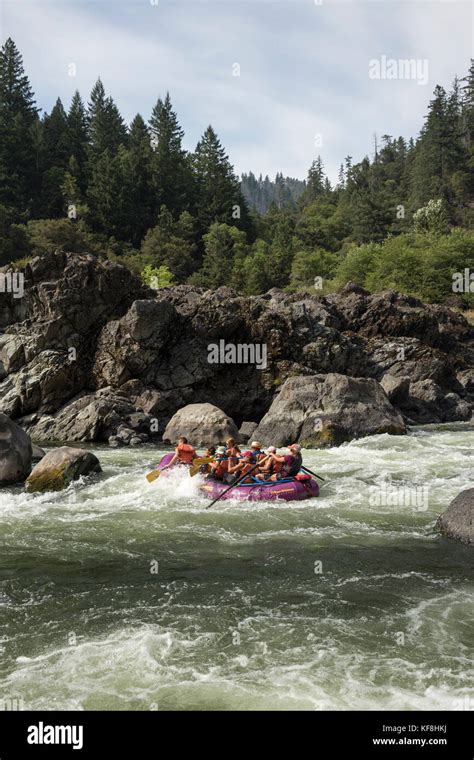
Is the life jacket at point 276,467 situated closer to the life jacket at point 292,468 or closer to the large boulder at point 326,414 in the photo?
the life jacket at point 292,468

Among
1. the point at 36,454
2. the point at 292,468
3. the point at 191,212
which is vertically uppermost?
the point at 191,212

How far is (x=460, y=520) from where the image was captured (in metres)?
11.0

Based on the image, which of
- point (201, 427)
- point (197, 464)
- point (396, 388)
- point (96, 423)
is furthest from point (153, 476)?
point (396, 388)

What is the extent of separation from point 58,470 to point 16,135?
2171 inches

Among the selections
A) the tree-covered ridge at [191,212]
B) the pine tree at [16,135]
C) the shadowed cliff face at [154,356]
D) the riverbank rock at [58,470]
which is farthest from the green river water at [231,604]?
the pine tree at [16,135]

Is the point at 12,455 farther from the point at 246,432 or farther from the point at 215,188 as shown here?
the point at 215,188

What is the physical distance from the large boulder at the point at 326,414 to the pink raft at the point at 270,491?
21.7 feet

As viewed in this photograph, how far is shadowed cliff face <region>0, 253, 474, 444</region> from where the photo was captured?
82.4 ft

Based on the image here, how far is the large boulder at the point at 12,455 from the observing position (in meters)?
15.0

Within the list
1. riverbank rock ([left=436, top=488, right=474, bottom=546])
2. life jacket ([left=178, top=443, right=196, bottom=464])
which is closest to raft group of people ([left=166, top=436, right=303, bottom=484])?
life jacket ([left=178, top=443, right=196, bottom=464])

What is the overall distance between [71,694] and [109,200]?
2277 inches

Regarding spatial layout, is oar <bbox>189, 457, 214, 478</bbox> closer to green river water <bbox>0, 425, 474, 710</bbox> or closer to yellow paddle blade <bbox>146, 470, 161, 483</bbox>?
green river water <bbox>0, 425, 474, 710</bbox>

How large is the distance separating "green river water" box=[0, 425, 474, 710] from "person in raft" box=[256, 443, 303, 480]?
0.89m
